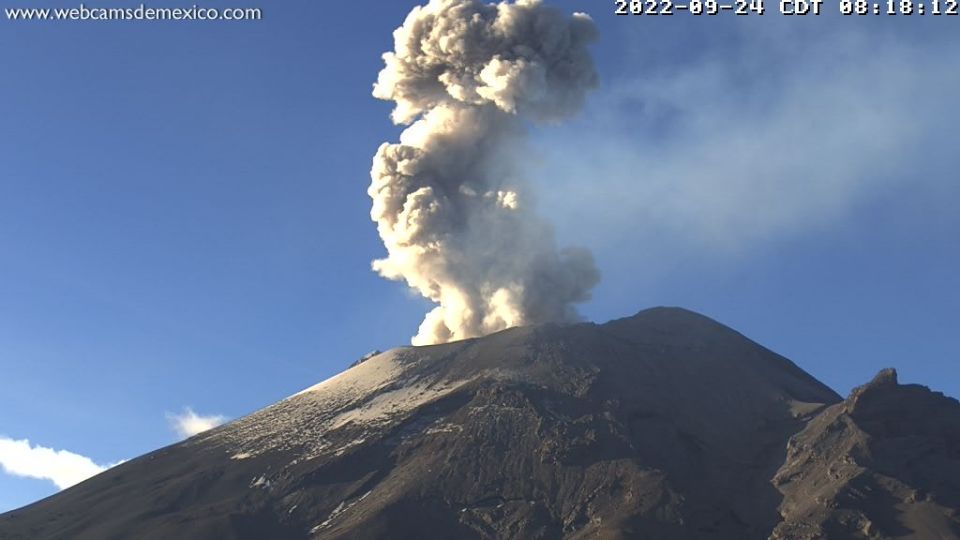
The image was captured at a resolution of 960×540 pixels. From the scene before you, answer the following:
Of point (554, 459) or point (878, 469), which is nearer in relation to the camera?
point (878, 469)

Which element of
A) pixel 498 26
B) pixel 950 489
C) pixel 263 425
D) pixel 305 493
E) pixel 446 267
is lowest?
pixel 950 489

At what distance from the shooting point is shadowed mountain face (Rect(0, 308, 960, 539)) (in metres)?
93.9

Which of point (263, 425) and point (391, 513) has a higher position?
point (263, 425)

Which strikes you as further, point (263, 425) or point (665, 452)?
point (263, 425)

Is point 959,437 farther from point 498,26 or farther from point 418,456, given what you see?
point 498,26

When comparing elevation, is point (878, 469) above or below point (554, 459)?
below

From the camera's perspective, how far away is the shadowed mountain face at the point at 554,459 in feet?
308

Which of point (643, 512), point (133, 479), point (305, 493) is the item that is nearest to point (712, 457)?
point (643, 512)

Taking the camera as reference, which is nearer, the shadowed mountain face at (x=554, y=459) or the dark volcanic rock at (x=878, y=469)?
the dark volcanic rock at (x=878, y=469)

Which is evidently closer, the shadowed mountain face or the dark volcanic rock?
the dark volcanic rock

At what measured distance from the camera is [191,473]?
11031 cm

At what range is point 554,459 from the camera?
103 m

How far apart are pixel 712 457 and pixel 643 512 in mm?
15524

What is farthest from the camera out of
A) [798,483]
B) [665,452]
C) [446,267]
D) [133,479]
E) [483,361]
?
[446,267]
